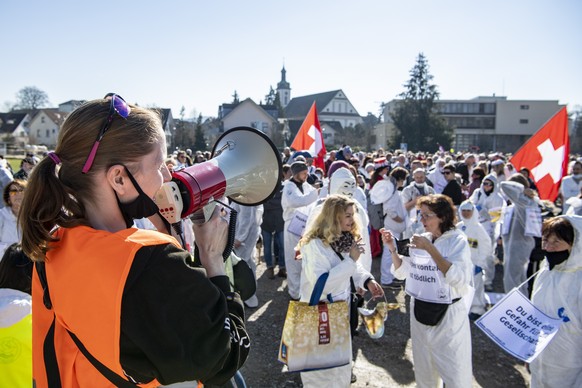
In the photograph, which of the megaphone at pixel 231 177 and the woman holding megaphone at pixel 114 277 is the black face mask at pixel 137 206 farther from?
the megaphone at pixel 231 177

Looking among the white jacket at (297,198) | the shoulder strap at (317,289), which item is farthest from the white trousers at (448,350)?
the white jacket at (297,198)

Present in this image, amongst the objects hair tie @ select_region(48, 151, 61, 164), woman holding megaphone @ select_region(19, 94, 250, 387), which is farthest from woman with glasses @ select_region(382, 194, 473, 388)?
hair tie @ select_region(48, 151, 61, 164)

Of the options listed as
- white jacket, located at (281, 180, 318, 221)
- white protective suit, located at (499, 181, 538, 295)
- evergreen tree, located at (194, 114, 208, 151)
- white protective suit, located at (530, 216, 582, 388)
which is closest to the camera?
white protective suit, located at (530, 216, 582, 388)

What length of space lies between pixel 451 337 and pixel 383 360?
5.05 ft

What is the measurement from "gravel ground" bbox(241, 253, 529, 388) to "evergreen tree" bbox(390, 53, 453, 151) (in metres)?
41.5

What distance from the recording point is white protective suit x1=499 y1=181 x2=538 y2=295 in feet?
19.6

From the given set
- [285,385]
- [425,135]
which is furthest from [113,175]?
[425,135]

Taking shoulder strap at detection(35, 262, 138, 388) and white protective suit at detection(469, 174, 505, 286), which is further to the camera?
white protective suit at detection(469, 174, 505, 286)

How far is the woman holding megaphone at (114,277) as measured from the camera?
1.06m

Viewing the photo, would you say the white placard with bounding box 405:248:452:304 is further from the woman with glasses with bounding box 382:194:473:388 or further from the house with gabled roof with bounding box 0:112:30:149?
the house with gabled roof with bounding box 0:112:30:149

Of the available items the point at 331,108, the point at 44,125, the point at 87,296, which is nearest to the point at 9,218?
the point at 87,296

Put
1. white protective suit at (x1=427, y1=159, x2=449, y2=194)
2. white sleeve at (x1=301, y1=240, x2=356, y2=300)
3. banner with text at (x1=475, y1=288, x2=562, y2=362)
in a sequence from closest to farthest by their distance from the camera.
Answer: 1. banner with text at (x1=475, y1=288, x2=562, y2=362)
2. white sleeve at (x1=301, y1=240, x2=356, y2=300)
3. white protective suit at (x1=427, y1=159, x2=449, y2=194)

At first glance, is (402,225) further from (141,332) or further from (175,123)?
(175,123)

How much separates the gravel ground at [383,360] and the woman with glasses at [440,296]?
879 mm
